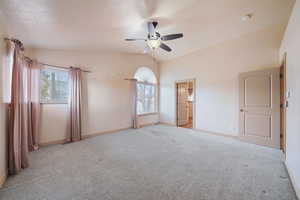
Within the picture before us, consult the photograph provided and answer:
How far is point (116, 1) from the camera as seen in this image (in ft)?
7.21

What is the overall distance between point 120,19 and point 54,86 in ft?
8.78

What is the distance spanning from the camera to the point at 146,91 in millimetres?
6301

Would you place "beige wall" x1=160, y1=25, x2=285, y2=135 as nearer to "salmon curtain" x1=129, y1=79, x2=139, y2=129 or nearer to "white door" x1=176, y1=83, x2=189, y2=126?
"white door" x1=176, y1=83, x2=189, y2=126

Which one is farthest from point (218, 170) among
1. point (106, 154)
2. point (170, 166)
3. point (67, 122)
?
point (67, 122)

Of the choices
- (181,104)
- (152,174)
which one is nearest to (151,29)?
(152,174)

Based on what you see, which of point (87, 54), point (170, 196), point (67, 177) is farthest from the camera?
point (87, 54)

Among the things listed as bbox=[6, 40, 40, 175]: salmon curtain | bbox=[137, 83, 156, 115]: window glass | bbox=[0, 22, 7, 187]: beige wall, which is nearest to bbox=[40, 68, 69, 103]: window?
bbox=[6, 40, 40, 175]: salmon curtain

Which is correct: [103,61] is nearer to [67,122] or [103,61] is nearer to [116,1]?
[67,122]

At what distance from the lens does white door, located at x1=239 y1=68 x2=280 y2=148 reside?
136 inches

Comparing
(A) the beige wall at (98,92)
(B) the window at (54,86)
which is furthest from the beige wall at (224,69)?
(B) the window at (54,86)

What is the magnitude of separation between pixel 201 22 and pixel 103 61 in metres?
3.25

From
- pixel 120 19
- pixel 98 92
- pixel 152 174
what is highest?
pixel 120 19

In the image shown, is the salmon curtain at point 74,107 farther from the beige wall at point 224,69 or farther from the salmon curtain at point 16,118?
the beige wall at point 224,69

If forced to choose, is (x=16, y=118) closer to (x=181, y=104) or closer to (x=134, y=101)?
(x=134, y=101)
